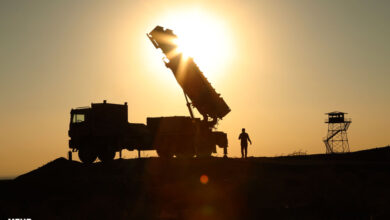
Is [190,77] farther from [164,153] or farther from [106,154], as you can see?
[106,154]

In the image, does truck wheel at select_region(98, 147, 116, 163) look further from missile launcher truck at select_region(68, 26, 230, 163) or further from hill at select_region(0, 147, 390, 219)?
hill at select_region(0, 147, 390, 219)

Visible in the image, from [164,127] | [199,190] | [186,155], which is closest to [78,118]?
[164,127]

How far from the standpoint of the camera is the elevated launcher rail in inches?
1115

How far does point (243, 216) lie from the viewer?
17.3 meters

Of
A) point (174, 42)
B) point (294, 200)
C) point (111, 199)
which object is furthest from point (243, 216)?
point (174, 42)

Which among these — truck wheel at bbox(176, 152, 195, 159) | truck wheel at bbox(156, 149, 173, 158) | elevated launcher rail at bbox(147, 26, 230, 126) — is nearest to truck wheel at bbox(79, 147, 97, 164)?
truck wheel at bbox(156, 149, 173, 158)

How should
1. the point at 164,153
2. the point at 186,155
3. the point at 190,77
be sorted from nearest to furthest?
the point at 190,77 → the point at 186,155 → the point at 164,153

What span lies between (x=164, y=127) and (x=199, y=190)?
37.2ft

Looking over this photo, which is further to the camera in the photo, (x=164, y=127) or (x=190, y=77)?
(x=164, y=127)

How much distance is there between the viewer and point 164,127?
31.3 metres

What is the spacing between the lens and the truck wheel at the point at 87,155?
3052 cm

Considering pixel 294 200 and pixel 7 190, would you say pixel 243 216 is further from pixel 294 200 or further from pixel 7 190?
pixel 7 190

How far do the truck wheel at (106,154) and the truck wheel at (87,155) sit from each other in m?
0.40

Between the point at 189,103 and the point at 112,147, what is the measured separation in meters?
5.49
